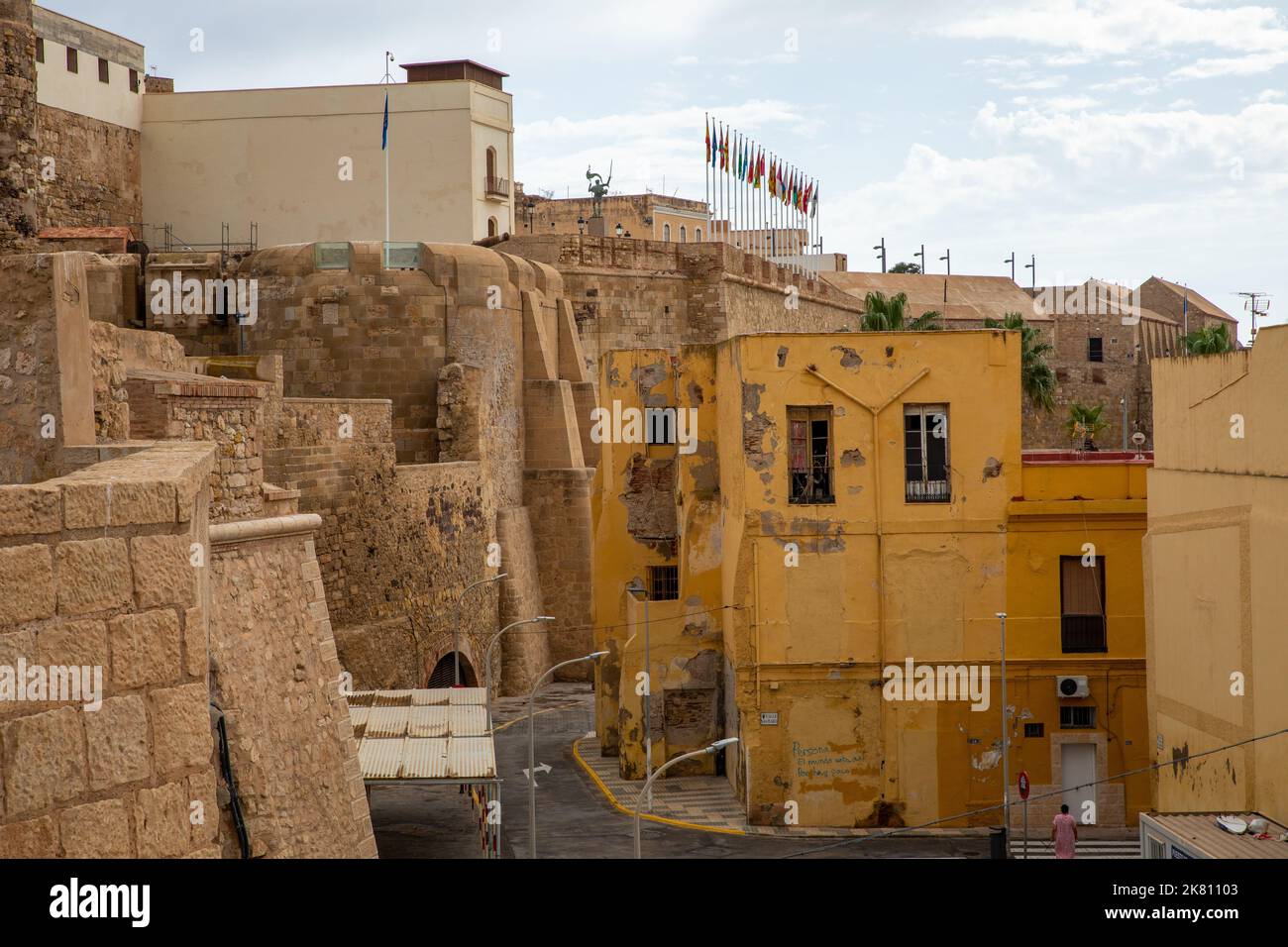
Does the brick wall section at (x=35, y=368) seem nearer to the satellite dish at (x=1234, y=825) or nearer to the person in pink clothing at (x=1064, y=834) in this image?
the satellite dish at (x=1234, y=825)

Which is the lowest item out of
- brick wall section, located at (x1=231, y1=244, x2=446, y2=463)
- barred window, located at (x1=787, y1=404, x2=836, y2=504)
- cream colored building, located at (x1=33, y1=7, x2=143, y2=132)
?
barred window, located at (x1=787, y1=404, x2=836, y2=504)

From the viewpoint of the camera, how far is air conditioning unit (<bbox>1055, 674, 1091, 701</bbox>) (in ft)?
82.7

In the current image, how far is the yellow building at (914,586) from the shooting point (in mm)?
25406

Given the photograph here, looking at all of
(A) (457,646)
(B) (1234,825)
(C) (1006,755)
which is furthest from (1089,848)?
(A) (457,646)

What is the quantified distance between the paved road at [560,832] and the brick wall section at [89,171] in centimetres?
2518

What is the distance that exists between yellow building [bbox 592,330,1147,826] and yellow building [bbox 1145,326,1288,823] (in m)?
4.66

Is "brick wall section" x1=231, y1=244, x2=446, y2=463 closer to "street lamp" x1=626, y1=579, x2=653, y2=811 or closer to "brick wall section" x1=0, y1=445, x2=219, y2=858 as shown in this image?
"street lamp" x1=626, y1=579, x2=653, y2=811

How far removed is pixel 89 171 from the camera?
160 ft

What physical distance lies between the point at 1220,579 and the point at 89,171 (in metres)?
40.5

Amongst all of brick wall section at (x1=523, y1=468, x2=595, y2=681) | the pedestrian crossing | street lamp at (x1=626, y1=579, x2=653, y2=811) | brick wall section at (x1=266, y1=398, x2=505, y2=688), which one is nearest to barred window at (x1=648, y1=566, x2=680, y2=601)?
street lamp at (x1=626, y1=579, x2=653, y2=811)

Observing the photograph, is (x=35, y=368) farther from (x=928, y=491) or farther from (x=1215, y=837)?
(x=928, y=491)

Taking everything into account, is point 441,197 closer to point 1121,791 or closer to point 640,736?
point 640,736
